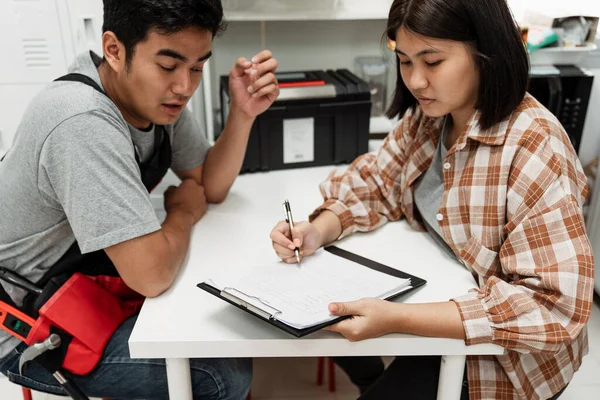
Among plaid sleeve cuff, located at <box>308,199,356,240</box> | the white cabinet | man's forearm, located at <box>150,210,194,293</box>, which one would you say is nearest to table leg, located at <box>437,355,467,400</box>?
plaid sleeve cuff, located at <box>308,199,356,240</box>

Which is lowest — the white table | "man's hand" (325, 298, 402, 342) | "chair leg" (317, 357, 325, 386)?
"chair leg" (317, 357, 325, 386)

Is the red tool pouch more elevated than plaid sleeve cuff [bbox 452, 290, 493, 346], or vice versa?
plaid sleeve cuff [bbox 452, 290, 493, 346]

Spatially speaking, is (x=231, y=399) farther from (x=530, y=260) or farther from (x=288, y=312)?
(x=530, y=260)

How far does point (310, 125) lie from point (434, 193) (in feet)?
2.10

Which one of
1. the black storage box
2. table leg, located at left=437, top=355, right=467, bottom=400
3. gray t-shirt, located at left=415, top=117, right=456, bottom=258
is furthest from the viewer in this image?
the black storage box

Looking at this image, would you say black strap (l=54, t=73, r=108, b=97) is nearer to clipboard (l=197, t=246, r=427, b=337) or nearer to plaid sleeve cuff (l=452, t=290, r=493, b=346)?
clipboard (l=197, t=246, r=427, b=337)

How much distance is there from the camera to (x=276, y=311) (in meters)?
0.97

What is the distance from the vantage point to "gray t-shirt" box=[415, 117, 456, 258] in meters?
1.28

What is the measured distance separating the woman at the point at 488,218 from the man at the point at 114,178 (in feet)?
0.94

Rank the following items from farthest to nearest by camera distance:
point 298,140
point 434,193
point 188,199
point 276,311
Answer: point 298,140 → point 188,199 → point 434,193 → point 276,311

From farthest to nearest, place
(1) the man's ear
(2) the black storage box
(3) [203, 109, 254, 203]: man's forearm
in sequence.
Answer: (2) the black storage box < (3) [203, 109, 254, 203]: man's forearm < (1) the man's ear

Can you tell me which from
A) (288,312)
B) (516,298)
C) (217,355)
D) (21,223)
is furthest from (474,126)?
(21,223)

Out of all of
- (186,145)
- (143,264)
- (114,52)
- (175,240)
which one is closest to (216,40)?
(186,145)

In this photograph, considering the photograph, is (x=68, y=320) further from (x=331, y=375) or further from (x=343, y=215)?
(x=331, y=375)
